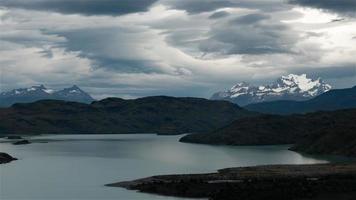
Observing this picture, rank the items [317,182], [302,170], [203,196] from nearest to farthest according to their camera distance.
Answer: [203,196], [317,182], [302,170]

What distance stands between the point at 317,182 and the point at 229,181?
18718mm

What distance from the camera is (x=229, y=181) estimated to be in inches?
5320

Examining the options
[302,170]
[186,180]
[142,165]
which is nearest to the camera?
[186,180]

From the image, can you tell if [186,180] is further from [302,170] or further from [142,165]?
[142,165]

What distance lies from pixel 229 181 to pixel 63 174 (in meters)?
49.5

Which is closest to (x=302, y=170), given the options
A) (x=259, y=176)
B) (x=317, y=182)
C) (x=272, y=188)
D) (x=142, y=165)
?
(x=259, y=176)

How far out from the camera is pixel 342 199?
4341 inches

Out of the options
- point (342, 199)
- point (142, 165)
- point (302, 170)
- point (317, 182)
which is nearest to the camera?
point (342, 199)

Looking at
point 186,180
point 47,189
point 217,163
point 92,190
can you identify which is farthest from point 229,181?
point 217,163

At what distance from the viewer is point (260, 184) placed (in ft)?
416

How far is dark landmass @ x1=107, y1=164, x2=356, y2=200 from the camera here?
4483 inches

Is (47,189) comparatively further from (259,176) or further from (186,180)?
(259,176)

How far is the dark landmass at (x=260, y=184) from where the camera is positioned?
114 meters

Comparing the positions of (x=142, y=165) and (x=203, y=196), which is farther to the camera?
(x=142, y=165)
